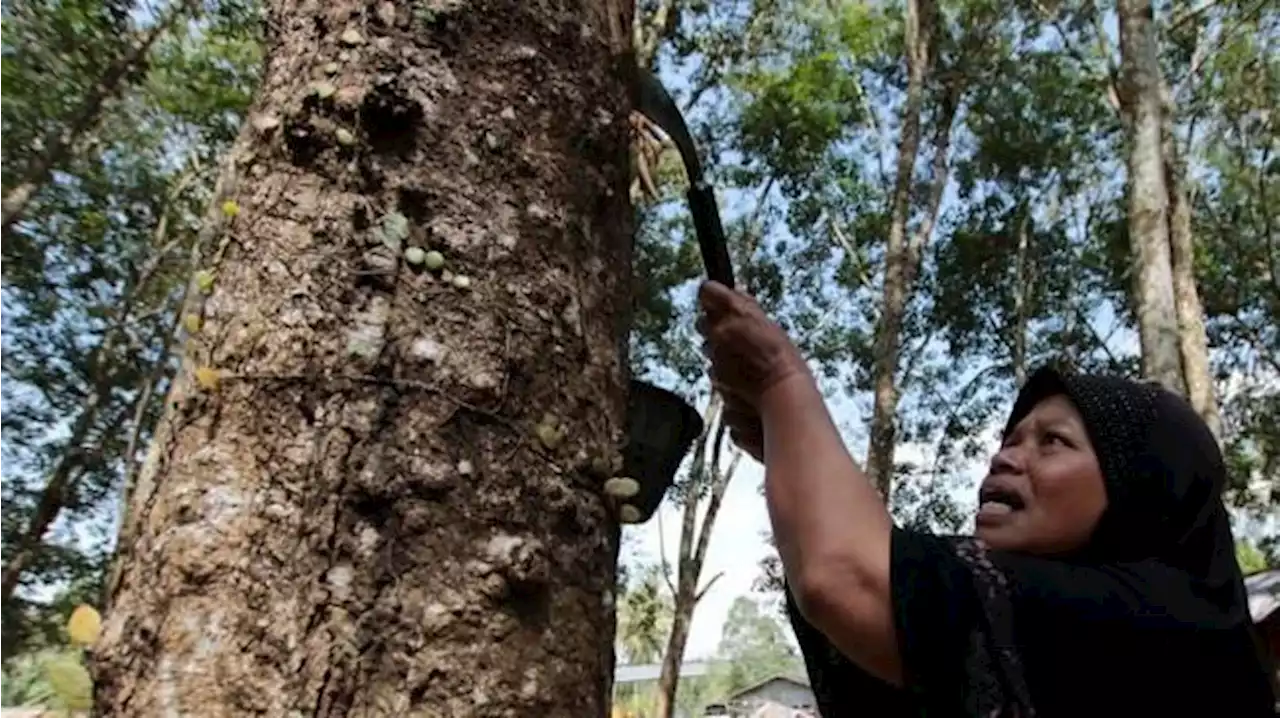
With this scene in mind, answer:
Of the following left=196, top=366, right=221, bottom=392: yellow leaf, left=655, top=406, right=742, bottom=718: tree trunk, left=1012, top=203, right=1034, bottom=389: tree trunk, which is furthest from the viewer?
left=1012, top=203, right=1034, bottom=389: tree trunk

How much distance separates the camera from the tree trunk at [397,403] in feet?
3.22

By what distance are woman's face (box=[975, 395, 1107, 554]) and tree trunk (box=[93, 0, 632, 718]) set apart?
15.9 inches

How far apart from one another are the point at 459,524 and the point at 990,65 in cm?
1517

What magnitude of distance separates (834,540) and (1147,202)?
7.35 m

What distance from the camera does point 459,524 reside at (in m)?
1.05

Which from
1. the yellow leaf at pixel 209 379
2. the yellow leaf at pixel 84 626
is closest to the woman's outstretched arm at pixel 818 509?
the yellow leaf at pixel 209 379

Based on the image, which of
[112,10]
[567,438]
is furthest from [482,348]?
[112,10]

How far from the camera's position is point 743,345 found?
125 cm

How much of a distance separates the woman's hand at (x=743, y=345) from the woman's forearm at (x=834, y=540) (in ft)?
0.34

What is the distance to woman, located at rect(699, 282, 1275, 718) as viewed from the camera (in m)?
1.01

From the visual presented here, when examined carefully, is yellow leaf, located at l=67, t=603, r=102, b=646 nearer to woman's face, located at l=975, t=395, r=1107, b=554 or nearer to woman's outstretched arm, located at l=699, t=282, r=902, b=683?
woman's outstretched arm, located at l=699, t=282, r=902, b=683

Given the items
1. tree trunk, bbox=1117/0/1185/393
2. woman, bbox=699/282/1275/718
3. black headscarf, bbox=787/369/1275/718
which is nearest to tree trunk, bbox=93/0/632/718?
woman, bbox=699/282/1275/718

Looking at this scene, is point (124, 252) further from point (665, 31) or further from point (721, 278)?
point (721, 278)

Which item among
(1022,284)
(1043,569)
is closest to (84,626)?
(1043,569)
